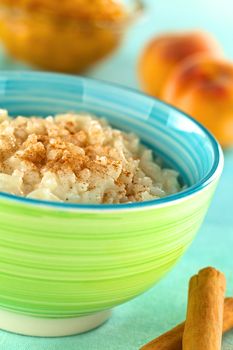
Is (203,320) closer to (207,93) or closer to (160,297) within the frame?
(160,297)

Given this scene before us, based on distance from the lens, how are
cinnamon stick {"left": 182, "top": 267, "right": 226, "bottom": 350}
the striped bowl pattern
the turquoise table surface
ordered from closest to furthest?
the striped bowl pattern, cinnamon stick {"left": 182, "top": 267, "right": 226, "bottom": 350}, the turquoise table surface

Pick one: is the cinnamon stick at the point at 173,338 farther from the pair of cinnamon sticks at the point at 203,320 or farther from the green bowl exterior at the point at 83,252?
the green bowl exterior at the point at 83,252

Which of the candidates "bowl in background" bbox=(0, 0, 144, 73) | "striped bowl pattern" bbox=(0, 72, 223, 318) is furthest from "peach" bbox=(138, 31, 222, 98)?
"striped bowl pattern" bbox=(0, 72, 223, 318)

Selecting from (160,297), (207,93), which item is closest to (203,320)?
(160,297)

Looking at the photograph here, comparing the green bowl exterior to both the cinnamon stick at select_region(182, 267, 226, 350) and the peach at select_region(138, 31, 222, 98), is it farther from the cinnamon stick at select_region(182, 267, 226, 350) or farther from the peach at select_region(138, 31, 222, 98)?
the peach at select_region(138, 31, 222, 98)

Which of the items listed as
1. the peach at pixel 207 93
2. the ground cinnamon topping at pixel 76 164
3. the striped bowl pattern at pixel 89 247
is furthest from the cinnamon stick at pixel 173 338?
the peach at pixel 207 93

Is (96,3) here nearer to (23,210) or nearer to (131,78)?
(131,78)

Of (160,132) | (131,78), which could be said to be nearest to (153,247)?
(160,132)
